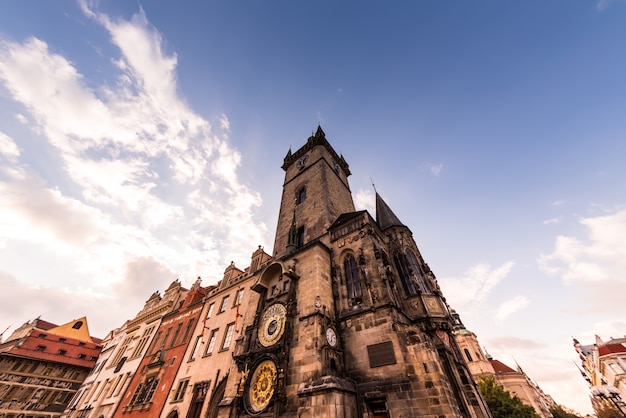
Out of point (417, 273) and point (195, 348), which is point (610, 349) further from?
point (195, 348)

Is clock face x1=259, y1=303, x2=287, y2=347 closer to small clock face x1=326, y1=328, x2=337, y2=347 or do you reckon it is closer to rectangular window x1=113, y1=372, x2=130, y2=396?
small clock face x1=326, y1=328, x2=337, y2=347

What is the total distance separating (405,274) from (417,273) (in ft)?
2.17

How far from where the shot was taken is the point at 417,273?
14.4 meters

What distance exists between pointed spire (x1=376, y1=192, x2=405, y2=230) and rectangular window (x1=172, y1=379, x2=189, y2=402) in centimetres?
1841

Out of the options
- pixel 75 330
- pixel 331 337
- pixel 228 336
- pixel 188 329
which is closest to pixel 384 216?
pixel 331 337

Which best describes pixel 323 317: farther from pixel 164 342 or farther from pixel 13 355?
pixel 13 355

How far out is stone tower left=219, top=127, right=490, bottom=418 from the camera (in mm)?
9531

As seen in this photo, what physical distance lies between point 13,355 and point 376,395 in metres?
45.2

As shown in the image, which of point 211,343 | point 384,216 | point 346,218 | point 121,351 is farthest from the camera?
point 121,351

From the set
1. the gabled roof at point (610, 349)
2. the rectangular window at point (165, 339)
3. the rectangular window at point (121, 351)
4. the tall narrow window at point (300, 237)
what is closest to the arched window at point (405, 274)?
the tall narrow window at point (300, 237)

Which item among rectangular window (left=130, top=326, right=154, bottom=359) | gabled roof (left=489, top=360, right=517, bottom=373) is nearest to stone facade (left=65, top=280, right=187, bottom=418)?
rectangular window (left=130, top=326, right=154, bottom=359)

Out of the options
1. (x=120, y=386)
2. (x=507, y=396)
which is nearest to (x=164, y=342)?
(x=120, y=386)

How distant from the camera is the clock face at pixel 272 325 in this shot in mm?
13024

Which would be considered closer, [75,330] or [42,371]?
[42,371]
